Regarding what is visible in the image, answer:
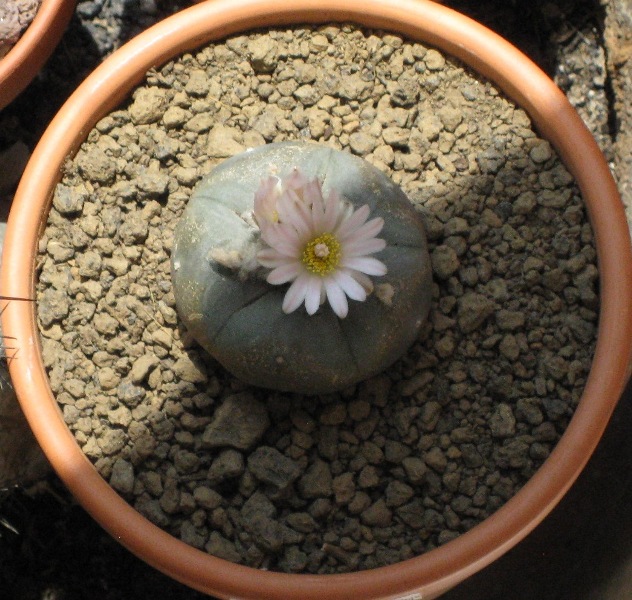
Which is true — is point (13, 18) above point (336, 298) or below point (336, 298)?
above

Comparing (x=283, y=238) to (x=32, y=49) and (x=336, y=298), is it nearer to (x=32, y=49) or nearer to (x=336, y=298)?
(x=336, y=298)

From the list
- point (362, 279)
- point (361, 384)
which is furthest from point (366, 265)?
point (361, 384)

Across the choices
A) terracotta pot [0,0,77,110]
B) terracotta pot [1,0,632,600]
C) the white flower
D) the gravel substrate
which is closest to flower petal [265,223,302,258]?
the white flower

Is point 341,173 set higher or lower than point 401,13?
lower

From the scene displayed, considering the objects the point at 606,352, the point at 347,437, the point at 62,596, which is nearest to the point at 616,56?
the point at 606,352

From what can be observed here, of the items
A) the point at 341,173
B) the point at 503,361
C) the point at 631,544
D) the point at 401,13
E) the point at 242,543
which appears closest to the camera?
the point at 341,173

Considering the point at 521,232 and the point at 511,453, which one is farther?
the point at 521,232

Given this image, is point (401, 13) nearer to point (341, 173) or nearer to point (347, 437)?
point (341, 173)
